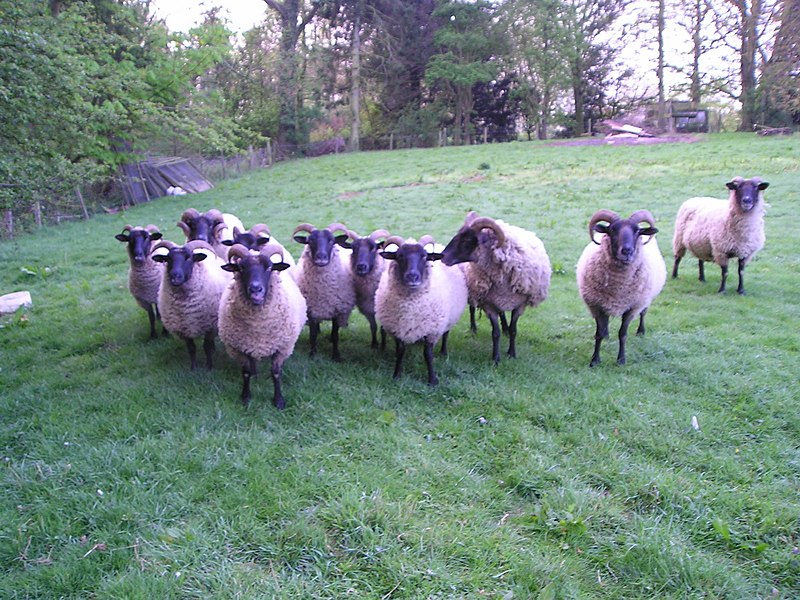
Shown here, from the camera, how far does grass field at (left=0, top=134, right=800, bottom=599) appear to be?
330cm

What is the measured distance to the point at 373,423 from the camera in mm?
5012

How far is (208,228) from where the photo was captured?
7801mm

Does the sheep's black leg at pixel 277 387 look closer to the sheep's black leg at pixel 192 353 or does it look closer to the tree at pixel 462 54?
the sheep's black leg at pixel 192 353

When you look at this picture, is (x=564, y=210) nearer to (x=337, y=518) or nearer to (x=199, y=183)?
(x=337, y=518)

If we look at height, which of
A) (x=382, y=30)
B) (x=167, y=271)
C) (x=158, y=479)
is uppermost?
(x=382, y=30)

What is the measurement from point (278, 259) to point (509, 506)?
11.7ft

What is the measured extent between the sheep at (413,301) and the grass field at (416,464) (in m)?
0.46

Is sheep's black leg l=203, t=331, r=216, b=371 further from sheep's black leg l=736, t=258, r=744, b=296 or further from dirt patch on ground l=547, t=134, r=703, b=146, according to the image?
dirt patch on ground l=547, t=134, r=703, b=146

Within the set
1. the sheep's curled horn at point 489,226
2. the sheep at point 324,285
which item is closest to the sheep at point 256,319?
the sheep at point 324,285

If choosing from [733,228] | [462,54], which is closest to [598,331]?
[733,228]

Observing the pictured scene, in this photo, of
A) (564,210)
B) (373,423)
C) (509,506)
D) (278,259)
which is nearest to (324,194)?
(564,210)

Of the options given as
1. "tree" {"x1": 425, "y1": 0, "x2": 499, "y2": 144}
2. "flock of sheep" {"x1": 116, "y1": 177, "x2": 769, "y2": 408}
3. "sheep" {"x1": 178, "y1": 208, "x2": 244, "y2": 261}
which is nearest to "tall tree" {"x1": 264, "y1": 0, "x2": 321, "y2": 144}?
"tree" {"x1": 425, "y1": 0, "x2": 499, "y2": 144}

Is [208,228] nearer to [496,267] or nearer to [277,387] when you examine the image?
[277,387]

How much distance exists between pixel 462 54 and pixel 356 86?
322 inches
